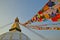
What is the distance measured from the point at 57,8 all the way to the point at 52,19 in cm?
28

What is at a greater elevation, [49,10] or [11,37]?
[49,10]

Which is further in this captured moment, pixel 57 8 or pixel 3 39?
pixel 57 8

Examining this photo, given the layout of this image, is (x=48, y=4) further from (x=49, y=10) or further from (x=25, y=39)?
(x=25, y=39)

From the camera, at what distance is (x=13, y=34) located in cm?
227

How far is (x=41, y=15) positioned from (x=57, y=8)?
42cm

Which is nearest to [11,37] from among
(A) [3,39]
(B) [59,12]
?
(A) [3,39]

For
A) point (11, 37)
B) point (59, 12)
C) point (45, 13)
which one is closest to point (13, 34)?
point (11, 37)

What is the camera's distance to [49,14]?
12.2ft

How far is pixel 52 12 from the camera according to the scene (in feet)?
12.3

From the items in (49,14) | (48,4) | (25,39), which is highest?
(48,4)

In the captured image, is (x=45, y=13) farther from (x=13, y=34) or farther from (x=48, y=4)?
(x=13, y=34)

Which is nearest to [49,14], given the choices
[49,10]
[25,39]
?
[49,10]

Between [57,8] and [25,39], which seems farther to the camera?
[57,8]

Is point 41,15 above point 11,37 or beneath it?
above
